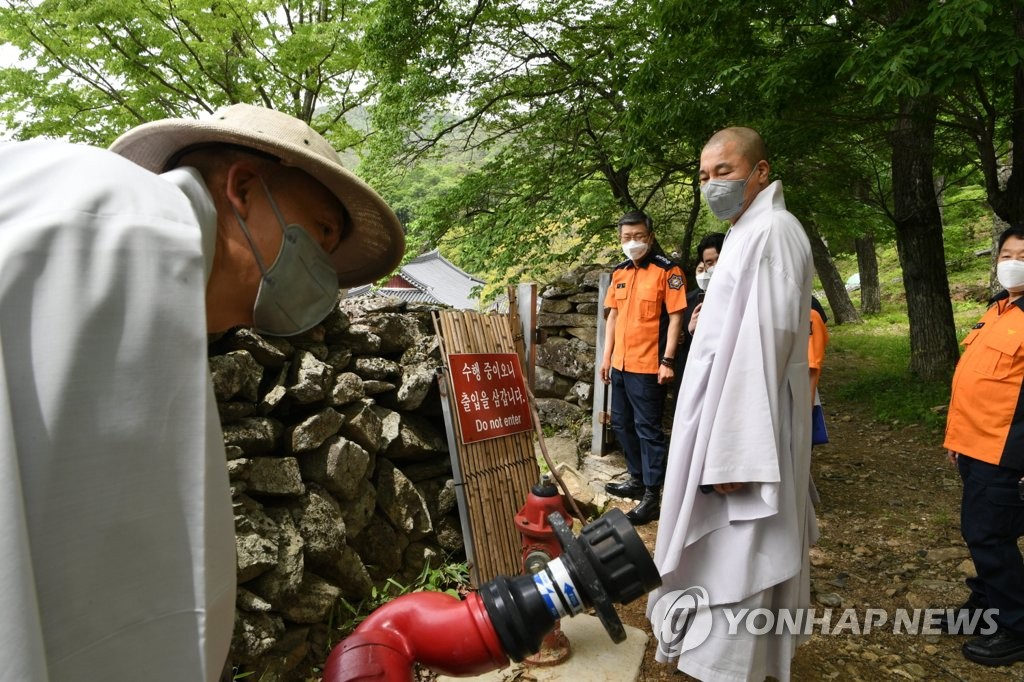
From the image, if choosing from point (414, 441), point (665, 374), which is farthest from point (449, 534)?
point (665, 374)

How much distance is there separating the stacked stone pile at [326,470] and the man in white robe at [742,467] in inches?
62.1

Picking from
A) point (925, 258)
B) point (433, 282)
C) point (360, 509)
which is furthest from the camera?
point (433, 282)

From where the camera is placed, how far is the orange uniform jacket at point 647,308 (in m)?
4.55

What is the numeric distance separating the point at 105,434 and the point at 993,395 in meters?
3.55

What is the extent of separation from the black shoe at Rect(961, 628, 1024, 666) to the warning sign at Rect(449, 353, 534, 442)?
104 inches

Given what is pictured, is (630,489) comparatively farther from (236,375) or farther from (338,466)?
(236,375)

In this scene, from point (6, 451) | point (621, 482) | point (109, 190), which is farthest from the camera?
point (621, 482)

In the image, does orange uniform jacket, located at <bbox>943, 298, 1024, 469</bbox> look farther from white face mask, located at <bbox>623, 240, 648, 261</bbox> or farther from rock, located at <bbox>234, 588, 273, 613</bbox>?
rock, located at <bbox>234, 588, 273, 613</bbox>

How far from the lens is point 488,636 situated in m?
0.93

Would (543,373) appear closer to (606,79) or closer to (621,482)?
(621,482)

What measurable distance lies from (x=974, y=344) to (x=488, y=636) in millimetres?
3273

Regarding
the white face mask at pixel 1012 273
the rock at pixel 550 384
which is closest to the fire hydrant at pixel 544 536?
the white face mask at pixel 1012 273

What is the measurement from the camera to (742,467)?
2.17m

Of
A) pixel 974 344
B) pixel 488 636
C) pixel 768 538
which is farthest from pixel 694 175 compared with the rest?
pixel 488 636
